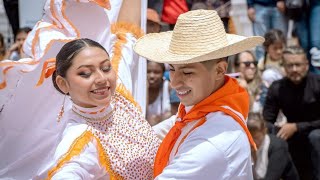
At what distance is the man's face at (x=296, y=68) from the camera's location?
5.82m

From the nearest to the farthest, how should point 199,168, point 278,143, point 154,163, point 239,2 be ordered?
1. point 199,168
2. point 154,163
3. point 278,143
4. point 239,2

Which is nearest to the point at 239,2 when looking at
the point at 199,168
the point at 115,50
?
the point at 115,50

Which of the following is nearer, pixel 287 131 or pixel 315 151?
pixel 315 151

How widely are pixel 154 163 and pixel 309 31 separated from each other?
427 centimetres

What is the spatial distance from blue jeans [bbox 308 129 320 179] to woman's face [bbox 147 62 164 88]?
4.82 ft

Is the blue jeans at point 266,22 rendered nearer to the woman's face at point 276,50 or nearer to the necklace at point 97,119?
the woman's face at point 276,50

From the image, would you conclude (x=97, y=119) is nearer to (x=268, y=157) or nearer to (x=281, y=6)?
(x=268, y=157)

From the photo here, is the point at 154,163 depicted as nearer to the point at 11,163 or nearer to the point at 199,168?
the point at 199,168

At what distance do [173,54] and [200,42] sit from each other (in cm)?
12

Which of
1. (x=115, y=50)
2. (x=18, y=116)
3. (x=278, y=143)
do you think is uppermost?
(x=115, y=50)

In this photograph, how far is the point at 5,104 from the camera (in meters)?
3.43

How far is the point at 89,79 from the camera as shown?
2895mm

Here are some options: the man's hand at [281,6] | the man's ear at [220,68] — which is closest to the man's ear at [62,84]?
the man's ear at [220,68]

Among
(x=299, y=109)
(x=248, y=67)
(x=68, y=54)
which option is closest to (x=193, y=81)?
(x=68, y=54)
